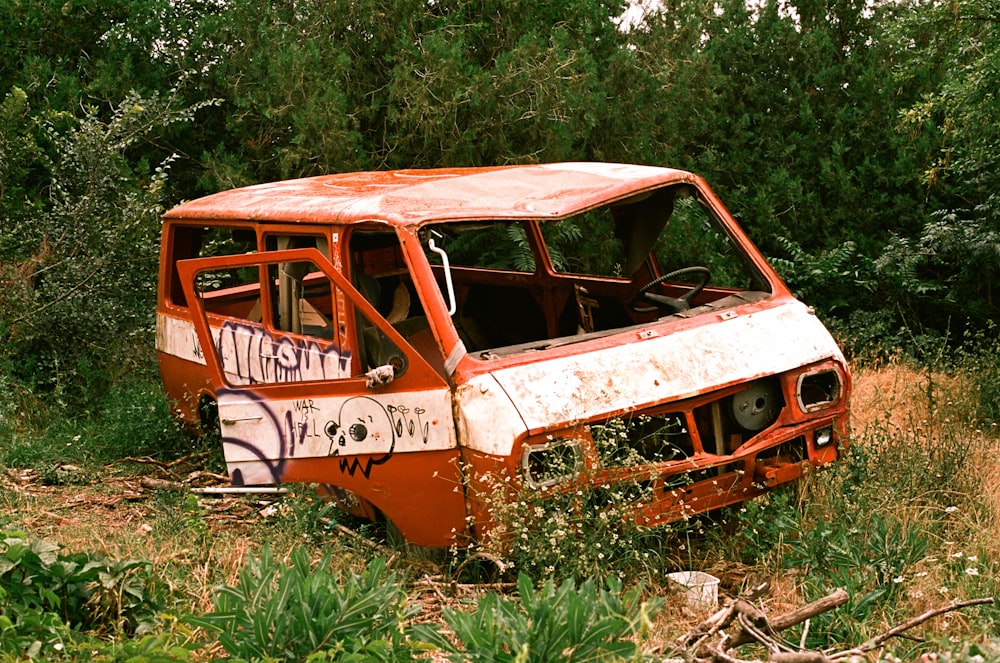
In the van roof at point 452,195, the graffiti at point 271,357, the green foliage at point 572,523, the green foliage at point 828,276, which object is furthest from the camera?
the green foliage at point 828,276

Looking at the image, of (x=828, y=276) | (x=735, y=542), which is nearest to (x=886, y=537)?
(x=735, y=542)

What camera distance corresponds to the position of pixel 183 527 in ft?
17.9

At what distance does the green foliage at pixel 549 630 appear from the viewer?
10.7ft

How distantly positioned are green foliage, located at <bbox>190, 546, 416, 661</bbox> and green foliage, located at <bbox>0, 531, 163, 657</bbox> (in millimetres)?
544

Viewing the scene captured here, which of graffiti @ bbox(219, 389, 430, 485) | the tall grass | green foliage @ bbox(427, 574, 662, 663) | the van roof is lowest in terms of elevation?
the tall grass

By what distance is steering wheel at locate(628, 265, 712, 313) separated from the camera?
5836 mm

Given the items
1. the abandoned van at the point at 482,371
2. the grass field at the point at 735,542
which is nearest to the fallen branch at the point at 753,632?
the grass field at the point at 735,542

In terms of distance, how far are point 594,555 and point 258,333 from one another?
240 cm

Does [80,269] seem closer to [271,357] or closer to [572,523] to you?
[271,357]

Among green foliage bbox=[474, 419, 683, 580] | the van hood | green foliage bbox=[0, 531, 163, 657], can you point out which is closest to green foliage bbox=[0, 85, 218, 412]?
green foliage bbox=[0, 531, 163, 657]

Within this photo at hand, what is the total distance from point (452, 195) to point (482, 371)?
3.54 feet

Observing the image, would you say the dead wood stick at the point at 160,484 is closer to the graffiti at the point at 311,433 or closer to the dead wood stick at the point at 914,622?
the graffiti at the point at 311,433

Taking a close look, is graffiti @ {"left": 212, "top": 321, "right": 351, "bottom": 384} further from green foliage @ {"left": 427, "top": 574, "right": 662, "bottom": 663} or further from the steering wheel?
green foliage @ {"left": 427, "top": 574, "right": 662, "bottom": 663}

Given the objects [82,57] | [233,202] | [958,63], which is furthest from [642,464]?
[82,57]
